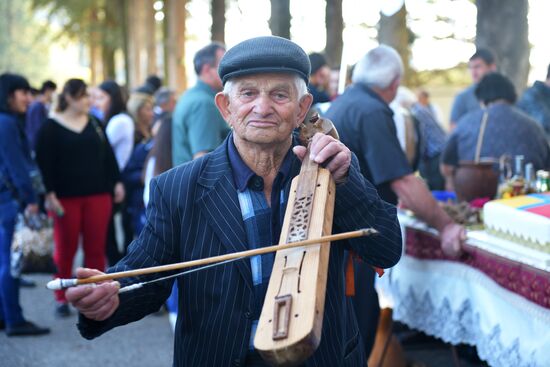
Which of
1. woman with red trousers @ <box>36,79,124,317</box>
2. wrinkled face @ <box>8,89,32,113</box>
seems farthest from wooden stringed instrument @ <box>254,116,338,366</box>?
woman with red trousers @ <box>36,79,124,317</box>

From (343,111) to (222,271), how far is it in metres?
2.44

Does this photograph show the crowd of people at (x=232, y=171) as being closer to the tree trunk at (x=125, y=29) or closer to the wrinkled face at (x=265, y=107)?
the wrinkled face at (x=265, y=107)

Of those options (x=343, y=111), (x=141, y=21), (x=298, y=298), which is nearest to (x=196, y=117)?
(x=343, y=111)

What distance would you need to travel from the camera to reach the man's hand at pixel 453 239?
466 cm

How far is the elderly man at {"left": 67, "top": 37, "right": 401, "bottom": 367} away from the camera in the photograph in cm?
251

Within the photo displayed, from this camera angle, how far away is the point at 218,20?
1733 cm

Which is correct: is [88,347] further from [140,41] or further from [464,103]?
[140,41]

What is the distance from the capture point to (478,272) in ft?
14.9

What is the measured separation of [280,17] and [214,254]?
9.77 meters

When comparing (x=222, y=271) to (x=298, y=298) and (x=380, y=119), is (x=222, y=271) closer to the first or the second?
(x=298, y=298)

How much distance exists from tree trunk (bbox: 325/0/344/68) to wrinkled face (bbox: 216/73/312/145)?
35.2 feet

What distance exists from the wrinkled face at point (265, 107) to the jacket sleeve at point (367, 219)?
25 centimetres

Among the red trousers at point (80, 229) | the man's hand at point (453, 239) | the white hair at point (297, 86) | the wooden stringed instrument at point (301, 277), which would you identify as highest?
the white hair at point (297, 86)

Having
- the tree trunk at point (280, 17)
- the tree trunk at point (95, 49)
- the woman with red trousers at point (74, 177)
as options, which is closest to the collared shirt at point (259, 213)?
the woman with red trousers at point (74, 177)
